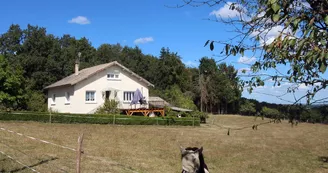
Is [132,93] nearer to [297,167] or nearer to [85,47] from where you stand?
[297,167]

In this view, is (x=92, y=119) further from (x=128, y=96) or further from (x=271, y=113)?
(x=271, y=113)

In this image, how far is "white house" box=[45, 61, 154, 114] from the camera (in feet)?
115

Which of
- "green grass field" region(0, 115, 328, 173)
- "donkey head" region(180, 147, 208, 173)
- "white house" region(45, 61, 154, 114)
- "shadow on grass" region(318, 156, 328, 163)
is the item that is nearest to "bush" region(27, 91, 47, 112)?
"white house" region(45, 61, 154, 114)

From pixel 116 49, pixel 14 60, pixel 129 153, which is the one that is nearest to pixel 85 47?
pixel 116 49

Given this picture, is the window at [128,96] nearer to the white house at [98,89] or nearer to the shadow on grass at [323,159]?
the white house at [98,89]

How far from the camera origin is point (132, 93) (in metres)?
38.1

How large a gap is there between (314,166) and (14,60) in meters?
48.8

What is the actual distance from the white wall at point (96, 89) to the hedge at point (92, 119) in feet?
20.6

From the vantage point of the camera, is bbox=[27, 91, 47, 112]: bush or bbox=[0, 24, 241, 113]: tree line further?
bbox=[27, 91, 47, 112]: bush

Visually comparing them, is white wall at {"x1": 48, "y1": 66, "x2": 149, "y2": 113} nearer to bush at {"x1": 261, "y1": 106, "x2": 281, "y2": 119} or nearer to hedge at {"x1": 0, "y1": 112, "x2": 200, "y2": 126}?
hedge at {"x1": 0, "y1": 112, "x2": 200, "y2": 126}

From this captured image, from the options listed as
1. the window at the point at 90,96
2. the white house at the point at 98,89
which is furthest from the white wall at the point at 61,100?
the window at the point at 90,96

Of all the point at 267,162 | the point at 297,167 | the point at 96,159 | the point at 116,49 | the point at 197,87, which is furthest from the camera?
the point at 116,49

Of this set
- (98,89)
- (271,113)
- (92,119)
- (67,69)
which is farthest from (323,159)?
(67,69)

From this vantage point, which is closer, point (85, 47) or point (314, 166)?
point (314, 166)
